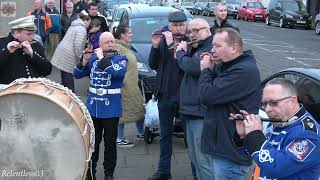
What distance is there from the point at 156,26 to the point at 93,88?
5614 millimetres

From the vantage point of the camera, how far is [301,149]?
3207mm

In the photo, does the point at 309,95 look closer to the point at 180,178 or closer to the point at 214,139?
the point at 214,139

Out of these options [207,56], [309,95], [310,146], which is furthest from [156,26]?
[310,146]

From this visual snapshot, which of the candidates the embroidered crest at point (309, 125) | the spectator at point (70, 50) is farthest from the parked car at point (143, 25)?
the embroidered crest at point (309, 125)

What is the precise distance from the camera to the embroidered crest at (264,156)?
329 cm

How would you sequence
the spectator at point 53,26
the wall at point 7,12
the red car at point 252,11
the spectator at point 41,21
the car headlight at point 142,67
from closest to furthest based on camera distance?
the car headlight at point 142,67, the spectator at point 41,21, the spectator at point 53,26, the wall at point 7,12, the red car at point 252,11

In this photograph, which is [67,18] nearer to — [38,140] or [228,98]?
[38,140]

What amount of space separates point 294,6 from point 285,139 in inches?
1300

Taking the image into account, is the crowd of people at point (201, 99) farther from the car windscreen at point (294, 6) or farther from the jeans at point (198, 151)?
the car windscreen at point (294, 6)

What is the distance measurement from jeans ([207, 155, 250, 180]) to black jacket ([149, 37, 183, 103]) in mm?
2120

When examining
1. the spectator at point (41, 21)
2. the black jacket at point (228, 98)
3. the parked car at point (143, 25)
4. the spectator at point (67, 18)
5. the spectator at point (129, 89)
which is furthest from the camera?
the spectator at point (67, 18)

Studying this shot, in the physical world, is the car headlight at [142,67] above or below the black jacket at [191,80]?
below

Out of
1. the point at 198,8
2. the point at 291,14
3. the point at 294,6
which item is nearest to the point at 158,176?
the point at 291,14

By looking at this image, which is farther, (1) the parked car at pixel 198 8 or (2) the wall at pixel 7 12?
(1) the parked car at pixel 198 8
